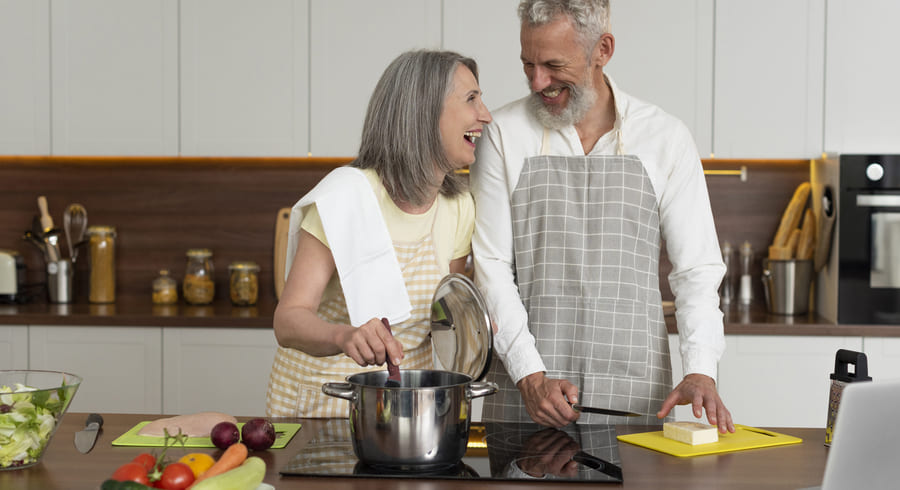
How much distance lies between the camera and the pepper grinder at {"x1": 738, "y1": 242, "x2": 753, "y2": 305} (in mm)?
3404

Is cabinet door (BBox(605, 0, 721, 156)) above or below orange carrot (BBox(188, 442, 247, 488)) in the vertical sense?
above

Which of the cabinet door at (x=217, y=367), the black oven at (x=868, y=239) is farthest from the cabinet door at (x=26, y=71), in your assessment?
the black oven at (x=868, y=239)

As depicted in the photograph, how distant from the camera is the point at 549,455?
134 cm

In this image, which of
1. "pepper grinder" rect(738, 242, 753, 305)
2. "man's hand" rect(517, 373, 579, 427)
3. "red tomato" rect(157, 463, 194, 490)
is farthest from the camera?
"pepper grinder" rect(738, 242, 753, 305)

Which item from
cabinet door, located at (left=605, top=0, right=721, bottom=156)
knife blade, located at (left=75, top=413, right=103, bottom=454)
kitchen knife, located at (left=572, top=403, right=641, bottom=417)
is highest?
cabinet door, located at (left=605, top=0, right=721, bottom=156)

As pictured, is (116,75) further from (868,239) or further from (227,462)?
(868,239)

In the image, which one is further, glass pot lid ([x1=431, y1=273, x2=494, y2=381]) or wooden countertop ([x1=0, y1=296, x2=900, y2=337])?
wooden countertop ([x1=0, y1=296, x2=900, y2=337])

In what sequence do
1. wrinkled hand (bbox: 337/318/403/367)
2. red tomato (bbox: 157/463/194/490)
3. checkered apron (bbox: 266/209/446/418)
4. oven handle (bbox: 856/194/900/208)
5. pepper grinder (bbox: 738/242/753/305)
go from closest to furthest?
red tomato (bbox: 157/463/194/490)
wrinkled hand (bbox: 337/318/403/367)
checkered apron (bbox: 266/209/446/418)
oven handle (bbox: 856/194/900/208)
pepper grinder (bbox: 738/242/753/305)

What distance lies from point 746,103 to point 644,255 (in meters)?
1.46

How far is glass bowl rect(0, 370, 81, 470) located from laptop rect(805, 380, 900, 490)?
992mm

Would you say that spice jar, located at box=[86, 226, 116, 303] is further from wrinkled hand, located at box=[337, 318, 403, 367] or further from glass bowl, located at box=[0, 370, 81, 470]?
wrinkled hand, located at box=[337, 318, 403, 367]

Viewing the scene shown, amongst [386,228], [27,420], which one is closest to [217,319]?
[386,228]

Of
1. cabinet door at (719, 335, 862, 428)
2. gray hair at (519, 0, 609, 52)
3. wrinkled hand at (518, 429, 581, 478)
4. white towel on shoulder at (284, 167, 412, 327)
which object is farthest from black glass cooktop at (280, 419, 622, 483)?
cabinet door at (719, 335, 862, 428)

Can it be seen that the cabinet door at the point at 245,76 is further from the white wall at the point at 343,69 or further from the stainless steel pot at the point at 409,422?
the stainless steel pot at the point at 409,422
